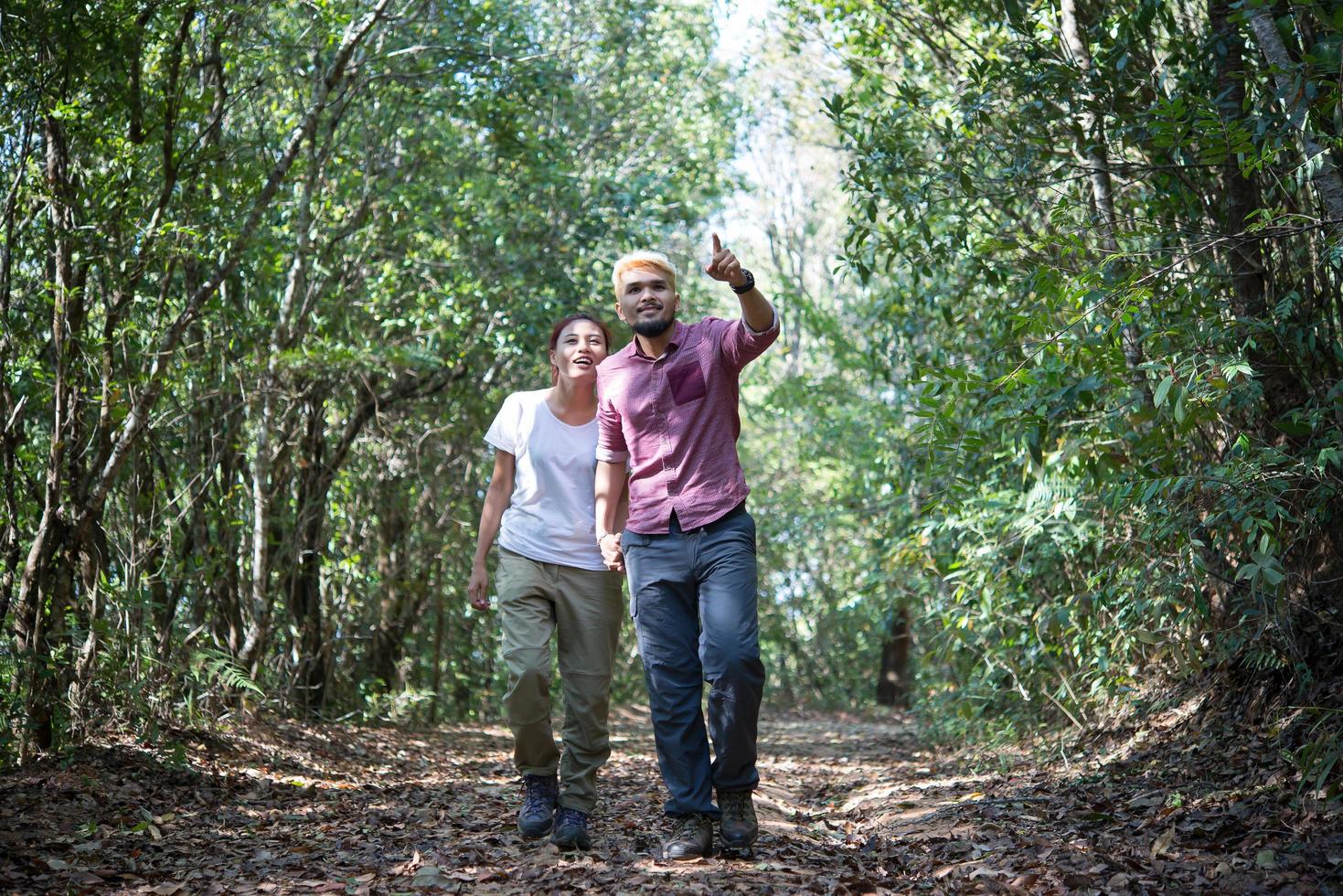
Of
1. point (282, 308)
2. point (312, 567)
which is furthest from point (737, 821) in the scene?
point (312, 567)

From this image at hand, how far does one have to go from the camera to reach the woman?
4707 mm

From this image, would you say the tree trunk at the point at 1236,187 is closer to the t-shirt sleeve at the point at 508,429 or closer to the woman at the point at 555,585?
the woman at the point at 555,585

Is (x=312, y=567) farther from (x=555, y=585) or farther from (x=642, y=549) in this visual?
(x=642, y=549)

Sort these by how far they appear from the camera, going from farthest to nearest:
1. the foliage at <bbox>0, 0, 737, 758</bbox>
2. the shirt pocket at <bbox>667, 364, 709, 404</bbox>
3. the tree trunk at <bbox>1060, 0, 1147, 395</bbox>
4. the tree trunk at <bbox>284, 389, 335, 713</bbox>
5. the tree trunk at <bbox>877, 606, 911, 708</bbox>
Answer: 1. the tree trunk at <bbox>877, 606, 911, 708</bbox>
2. the tree trunk at <bbox>284, 389, 335, 713</bbox>
3. the tree trunk at <bbox>1060, 0, 1147, 395</bbox>
4. the foliage at <bbox>0, 0, 737, 758</bbox>
5. the shirt pocket at <bbox>667, 364, 709, 404</bbox>

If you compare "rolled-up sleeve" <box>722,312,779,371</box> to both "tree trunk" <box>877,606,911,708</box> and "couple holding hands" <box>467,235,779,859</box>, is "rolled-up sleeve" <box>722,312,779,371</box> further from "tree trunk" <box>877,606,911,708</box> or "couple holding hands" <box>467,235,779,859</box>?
"tree trunk" <box>877,606,911,708</box>

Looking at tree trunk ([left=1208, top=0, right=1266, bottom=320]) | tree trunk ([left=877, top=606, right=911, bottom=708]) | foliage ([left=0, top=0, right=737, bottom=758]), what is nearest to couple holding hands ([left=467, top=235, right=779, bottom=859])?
foliage ([left=0, top=0, right=737, bottom=758])

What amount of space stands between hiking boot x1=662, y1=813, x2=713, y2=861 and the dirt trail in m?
0.08

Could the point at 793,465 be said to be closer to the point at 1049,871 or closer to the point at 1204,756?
the point at 1204,756

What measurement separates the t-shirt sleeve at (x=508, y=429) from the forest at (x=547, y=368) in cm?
169

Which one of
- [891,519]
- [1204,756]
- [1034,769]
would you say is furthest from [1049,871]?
[891,519]

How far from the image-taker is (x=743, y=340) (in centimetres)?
429

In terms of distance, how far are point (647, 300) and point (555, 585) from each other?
4.08ft

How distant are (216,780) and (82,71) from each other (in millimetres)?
3718

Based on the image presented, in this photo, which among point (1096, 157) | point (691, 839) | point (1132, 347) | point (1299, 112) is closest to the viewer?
point (691, 839)
